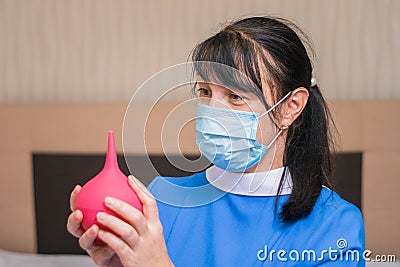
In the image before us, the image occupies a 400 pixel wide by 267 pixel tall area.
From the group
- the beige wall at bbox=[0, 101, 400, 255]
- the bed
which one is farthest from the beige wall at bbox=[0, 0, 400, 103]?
the bed

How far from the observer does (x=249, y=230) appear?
3.49 ft

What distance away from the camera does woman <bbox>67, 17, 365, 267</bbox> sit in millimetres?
997

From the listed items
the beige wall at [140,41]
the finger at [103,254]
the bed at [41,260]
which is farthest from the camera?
the beige wall at [140,41]

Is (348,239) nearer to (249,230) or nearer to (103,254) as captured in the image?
(249,230)

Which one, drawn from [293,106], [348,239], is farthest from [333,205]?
[293,106]

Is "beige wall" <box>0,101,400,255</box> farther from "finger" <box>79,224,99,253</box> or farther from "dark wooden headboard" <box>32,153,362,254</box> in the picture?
"finger" <box>79,224,99,253</box>

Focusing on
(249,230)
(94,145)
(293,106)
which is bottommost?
(94,145)

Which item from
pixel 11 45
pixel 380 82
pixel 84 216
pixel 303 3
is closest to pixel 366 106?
pixel 380 82

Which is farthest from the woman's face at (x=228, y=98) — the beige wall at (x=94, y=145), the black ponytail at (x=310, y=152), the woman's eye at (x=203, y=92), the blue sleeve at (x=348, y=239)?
the beige wall at (x=94, y=145)

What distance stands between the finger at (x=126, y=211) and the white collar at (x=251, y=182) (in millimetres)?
339

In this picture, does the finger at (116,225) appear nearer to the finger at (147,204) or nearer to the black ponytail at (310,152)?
the finger at (147,204)

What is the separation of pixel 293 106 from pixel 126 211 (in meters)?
0.45

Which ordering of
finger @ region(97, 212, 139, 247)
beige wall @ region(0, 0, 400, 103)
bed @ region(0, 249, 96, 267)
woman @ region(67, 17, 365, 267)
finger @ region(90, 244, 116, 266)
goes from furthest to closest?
beige wall @ region(0, 0, 400, 103)
bed @ region(0, 249, 96, 267)
woman @ region(67, 17, 365, 267)
finger @ region(90, 244, 116, 266)
finger @ region(97, 212, 139, 247)

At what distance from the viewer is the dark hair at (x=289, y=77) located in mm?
1013
